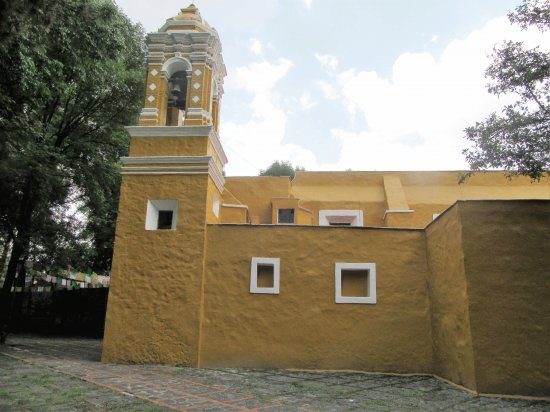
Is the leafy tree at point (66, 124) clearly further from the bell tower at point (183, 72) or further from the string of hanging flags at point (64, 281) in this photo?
the bell tower at point (183, 72)

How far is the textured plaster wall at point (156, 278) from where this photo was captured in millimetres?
7836

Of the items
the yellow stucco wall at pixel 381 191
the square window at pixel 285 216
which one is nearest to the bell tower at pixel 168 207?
the square window at pixel 285 216

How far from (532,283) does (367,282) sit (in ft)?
9.42

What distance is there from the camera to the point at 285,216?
12.5 metres

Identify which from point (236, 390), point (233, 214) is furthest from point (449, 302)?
point (233, 214)

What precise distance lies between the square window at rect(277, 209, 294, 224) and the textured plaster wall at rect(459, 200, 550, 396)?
609 cm

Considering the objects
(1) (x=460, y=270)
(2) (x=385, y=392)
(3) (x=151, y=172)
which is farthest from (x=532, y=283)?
(3) (x=151, y=172)

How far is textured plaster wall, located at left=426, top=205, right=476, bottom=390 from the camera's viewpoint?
255 inches

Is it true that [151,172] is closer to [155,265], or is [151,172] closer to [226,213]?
[155,265]

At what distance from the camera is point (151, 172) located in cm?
871

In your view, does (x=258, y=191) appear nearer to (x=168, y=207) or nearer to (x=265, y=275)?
(x=168, y=207)

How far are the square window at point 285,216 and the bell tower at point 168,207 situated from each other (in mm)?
3022

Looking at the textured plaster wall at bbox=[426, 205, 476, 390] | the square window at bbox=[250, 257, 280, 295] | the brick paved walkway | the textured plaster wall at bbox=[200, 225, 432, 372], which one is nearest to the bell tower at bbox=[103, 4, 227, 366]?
the textured plaster wall at bbox=[200, 225, 432, 372]

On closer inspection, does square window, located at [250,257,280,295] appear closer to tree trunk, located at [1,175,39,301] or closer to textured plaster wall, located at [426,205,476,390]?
textured plaster wall, located at [426,205,476,390]
